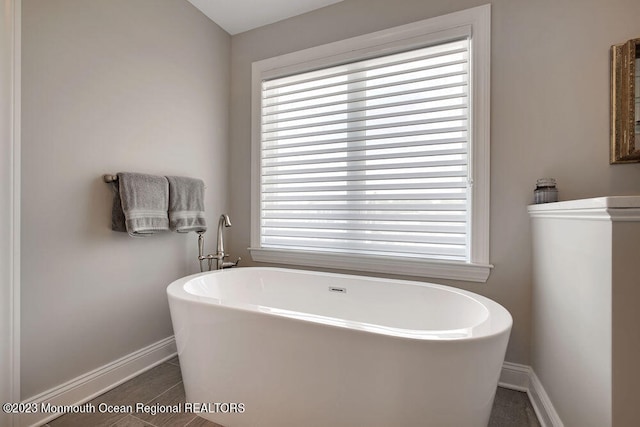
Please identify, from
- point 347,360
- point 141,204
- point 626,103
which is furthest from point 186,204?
point 626,103

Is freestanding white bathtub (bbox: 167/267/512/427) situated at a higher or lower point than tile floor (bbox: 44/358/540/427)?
higher

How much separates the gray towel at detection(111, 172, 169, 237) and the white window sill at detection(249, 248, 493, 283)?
82cm

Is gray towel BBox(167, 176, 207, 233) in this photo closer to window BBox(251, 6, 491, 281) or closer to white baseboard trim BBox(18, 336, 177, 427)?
window BBox(251, 6, 491, 281)

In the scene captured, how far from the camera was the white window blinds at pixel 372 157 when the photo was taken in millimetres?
1818

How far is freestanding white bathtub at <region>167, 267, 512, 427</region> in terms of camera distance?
100 cm

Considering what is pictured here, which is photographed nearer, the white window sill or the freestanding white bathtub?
the freestanding white bathtub

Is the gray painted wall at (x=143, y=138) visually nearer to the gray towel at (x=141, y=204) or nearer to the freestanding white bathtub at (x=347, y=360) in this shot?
the gray towel at (x=141, y=204)

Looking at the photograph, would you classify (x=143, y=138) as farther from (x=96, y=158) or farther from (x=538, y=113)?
(x=538, y=113)

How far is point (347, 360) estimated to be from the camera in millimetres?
1088

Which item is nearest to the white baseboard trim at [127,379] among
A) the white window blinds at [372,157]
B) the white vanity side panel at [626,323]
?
the white vanity side panel at [626,323]

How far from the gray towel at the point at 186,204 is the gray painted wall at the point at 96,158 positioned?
139 millimetres

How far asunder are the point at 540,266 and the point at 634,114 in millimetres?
837

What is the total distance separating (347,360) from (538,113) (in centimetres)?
166

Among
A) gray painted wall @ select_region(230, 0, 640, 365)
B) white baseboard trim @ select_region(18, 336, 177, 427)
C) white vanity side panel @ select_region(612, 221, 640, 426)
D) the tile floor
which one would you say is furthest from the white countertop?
white baseboard trim @ select_region(18, 336, 177, 427)
